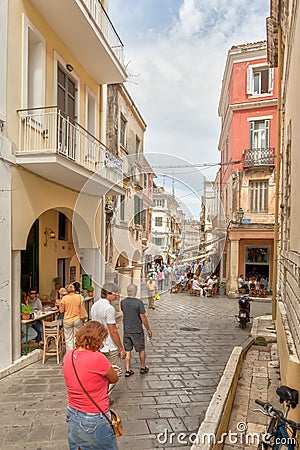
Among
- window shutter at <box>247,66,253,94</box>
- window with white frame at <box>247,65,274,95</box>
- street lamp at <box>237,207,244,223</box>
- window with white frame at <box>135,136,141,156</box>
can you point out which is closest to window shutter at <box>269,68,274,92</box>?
window with white frame at <box>247,65,274,95</box>

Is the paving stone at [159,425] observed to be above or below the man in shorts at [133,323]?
below

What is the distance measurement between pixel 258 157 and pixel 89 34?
14246mm

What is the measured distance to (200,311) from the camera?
608 inches

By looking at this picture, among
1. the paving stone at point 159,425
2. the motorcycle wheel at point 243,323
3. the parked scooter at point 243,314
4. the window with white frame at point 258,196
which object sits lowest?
the motorcycle wheel at point 243,323

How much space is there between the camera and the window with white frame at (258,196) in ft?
67.7

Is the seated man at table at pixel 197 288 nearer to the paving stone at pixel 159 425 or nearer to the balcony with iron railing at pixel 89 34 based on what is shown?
the balcony with iron railing at pixel 89 34

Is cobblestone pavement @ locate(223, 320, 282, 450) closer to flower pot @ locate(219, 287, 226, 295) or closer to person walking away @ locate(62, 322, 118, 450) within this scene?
person walking away @ locate(62, 322, 118, 450)

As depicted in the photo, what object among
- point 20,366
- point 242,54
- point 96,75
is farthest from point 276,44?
point 20,366

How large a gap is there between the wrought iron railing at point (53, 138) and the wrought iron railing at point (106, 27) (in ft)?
8.63

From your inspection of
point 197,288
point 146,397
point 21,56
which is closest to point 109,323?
point 146,397

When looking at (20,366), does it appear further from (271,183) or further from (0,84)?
(271,183)

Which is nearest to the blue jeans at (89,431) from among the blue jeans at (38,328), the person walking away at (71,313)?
the person walking away at (71,313)

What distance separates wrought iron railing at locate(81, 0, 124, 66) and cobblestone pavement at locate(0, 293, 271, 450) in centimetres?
776

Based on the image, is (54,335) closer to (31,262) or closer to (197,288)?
(31,262)
